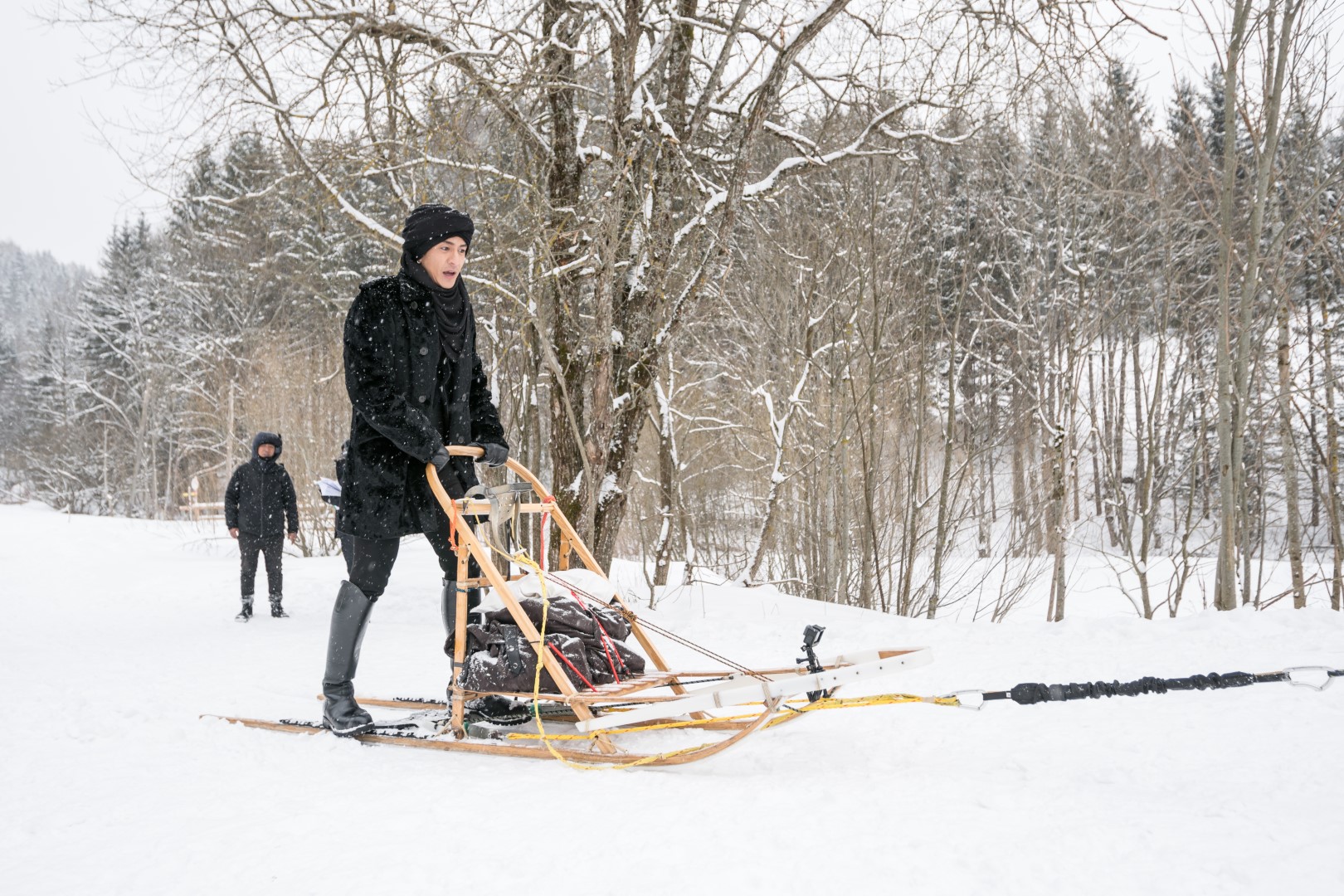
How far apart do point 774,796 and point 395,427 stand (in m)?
1.90

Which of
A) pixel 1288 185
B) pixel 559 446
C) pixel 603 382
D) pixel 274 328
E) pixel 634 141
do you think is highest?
pixel 274 328

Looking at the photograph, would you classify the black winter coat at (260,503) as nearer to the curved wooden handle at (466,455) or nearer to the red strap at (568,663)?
the curved wooden handle at (466,455)

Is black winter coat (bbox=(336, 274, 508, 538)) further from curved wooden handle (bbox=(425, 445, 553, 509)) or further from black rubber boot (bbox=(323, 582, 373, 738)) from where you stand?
black rubber boot (bbox=(323, 582, 373, 738))

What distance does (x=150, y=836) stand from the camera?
223 centimetres

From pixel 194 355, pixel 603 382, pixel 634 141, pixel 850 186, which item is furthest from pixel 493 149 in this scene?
pixel 194 355

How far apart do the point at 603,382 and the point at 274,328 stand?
1982 cm

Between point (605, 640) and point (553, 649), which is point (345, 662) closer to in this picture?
point (553, 649)

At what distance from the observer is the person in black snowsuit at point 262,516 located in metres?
7.65

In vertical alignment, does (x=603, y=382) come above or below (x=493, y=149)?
below

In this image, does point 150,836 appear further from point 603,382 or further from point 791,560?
point 791,560

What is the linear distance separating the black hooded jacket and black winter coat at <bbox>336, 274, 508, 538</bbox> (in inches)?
188

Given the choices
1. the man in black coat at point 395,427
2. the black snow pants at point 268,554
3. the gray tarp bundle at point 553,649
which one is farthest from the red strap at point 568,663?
the black snow pants at point 268,554

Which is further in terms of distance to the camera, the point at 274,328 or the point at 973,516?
the point at 274,328

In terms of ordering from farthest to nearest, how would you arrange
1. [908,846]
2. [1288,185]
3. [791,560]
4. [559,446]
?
[791,560] < [1288,185] < [559,446] < [908,846]
